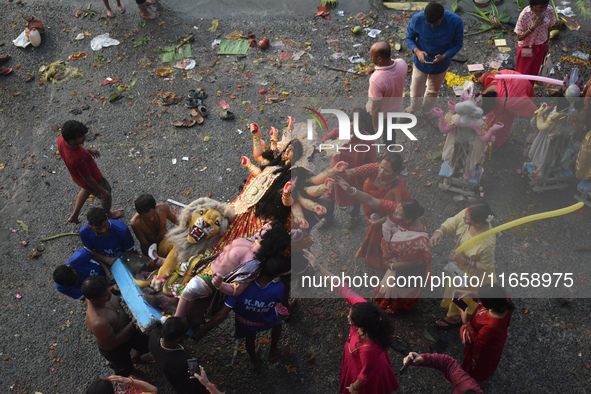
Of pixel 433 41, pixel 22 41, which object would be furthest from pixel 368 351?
pixel 22 41

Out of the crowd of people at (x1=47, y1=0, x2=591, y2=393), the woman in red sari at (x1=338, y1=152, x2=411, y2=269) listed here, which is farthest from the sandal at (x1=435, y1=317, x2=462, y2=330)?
the woman in red sari at (x1=338, y1=152, x2=411, y2=269)

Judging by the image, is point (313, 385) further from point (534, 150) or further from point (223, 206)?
point (534, 150)

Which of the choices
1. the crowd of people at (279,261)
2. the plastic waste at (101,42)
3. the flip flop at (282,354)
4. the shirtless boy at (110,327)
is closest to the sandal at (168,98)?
the plastic waste at (101,42)

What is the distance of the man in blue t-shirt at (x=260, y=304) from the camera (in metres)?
3.88

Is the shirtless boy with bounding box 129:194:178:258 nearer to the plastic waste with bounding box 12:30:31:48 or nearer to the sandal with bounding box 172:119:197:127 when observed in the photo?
the sandal with bounding box 172:119:197:127

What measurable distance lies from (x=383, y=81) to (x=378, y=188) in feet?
4.94

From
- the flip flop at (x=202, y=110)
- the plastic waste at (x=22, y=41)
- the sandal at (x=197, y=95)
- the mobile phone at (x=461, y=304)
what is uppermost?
the plastic waste at (x=22, y=41)

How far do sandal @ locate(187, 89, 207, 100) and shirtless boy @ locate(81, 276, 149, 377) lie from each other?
3938 millimetres

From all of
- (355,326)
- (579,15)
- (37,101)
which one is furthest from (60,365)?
(579,15)

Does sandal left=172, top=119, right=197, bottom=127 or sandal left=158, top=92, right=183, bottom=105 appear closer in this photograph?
sandal left=172, top=119, right=197, bottom=127

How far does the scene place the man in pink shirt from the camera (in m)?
5.48

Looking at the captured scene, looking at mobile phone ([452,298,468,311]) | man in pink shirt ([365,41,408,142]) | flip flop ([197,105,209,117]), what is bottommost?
mobile phone ([452,298,468,311])

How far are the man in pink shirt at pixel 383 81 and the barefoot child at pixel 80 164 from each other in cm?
324

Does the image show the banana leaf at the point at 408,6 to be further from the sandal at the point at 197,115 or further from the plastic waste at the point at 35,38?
the plastic waste at the point at 35,38
